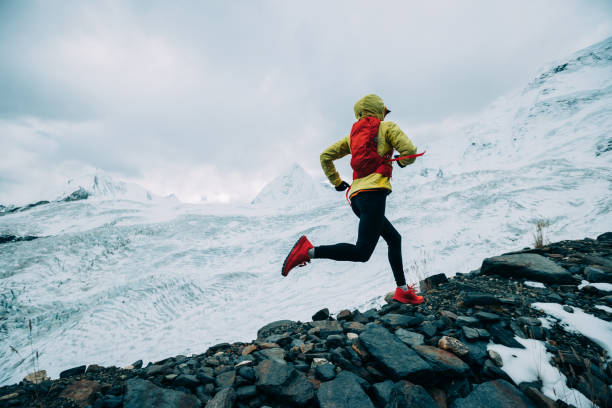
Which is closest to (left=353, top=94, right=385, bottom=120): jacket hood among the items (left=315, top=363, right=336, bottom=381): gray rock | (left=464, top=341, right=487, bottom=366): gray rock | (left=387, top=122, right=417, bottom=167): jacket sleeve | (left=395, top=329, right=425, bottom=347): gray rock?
(left=387, top=122, right=417, bottom=167): jacket sleeve

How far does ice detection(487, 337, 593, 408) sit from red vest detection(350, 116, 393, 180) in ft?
5.80

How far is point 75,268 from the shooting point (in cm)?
699

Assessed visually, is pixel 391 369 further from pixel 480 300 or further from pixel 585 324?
pixel 585 324

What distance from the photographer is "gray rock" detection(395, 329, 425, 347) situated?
2.09 metres

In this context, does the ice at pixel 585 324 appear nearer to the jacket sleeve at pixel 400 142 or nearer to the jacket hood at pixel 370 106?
the jacket sleeve at pixel 400 142

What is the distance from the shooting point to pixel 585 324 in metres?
1.97

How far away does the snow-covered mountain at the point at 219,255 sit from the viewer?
16.6 ft

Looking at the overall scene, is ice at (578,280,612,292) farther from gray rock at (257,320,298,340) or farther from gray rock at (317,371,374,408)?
gray rock at (257,320,298,340)

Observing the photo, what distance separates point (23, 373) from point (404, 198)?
12313 millimetres

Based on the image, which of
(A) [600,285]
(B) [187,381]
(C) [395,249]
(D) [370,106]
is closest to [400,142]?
(D) [370,106]

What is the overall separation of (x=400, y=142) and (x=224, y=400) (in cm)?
256

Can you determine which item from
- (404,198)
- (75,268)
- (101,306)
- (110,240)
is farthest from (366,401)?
(404,198)

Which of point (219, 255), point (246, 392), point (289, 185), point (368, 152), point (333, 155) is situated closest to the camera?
point (246, 392)

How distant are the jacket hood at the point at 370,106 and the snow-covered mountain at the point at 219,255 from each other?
239 centimetres
